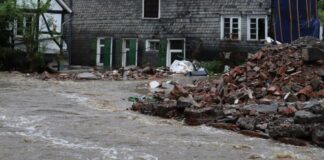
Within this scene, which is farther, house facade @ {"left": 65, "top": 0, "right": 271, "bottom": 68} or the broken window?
house facade @ {"left": 65, "top": 0, "right": 271, "bottom": 68}

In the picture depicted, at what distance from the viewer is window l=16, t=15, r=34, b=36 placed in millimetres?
26672

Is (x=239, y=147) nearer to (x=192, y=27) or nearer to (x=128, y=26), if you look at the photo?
(x=192, y=27)

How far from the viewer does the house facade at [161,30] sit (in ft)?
94.1

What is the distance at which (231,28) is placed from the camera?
29062mm

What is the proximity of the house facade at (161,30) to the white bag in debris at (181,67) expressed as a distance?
161 cm

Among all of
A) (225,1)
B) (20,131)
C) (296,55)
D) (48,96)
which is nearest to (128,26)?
(225,1)

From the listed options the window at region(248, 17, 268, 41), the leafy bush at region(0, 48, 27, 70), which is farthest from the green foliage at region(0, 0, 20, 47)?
the window at region(248, 17, 268, 41)

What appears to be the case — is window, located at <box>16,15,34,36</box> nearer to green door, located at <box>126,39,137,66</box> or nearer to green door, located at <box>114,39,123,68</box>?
green door, located at <box>114,39,123,68</box>

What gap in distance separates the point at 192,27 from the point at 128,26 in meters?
4.24

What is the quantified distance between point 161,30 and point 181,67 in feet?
12.7

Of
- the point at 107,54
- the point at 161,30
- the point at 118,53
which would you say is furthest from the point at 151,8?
the point at 107,54

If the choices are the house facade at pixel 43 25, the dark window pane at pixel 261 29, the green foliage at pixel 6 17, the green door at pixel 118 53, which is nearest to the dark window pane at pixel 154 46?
the green door at pixel 118 53

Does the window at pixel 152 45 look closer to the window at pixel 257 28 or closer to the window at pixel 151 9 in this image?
the window at pixel 151 9

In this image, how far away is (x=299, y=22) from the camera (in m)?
21.3
